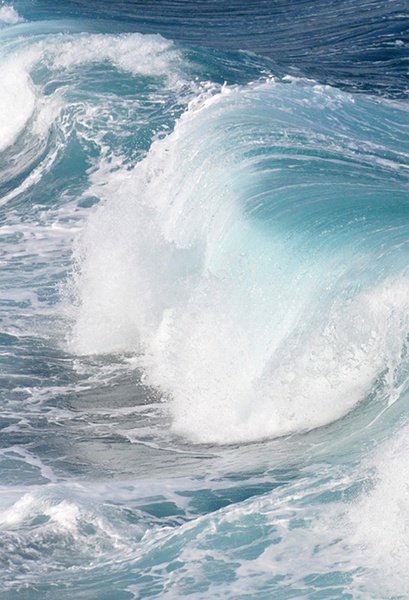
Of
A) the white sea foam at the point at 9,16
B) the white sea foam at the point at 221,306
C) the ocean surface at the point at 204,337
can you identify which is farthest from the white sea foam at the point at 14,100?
the white sea foam at the point at 221,306

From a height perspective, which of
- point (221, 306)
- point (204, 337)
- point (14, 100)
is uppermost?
point (14, 100)

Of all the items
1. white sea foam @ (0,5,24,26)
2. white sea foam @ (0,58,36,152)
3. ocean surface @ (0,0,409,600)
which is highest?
white sea foam @ (0,5,24,26)

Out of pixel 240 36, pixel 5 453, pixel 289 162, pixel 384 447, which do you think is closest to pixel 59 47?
pixel 240 36

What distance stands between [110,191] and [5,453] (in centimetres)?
689

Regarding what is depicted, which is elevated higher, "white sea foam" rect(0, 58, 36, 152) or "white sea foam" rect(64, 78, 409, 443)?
"white sea foam" rect(0, 58, 36, 152)

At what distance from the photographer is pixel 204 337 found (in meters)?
9.68

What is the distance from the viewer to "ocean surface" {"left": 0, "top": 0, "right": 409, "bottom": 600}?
21.5 ft

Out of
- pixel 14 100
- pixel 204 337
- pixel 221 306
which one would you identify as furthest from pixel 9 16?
pixel 204 337

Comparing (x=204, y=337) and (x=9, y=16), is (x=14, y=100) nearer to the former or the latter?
(x=9, y=16)

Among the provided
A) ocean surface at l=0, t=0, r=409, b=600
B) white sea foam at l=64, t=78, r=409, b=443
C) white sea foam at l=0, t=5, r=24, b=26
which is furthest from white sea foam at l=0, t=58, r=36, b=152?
white sea foam at l=64, t=78, r=409, b=443

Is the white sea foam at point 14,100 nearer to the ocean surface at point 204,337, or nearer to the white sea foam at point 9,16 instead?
the ocean surface at point 204,337

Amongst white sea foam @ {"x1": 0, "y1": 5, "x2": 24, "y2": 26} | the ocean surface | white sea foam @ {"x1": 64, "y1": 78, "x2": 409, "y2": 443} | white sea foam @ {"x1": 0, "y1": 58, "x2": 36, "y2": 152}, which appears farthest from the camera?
white sea foam @ {"x1": 0, "y1": 5, "x2": 24, "y2": 26}

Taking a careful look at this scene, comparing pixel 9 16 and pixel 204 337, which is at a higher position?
pixel 9 16

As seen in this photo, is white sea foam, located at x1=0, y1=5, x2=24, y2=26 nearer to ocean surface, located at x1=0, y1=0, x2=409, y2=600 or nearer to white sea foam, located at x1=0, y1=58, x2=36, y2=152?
white sea foam, located at x1=0, y1=58, x2=36, y2=152
